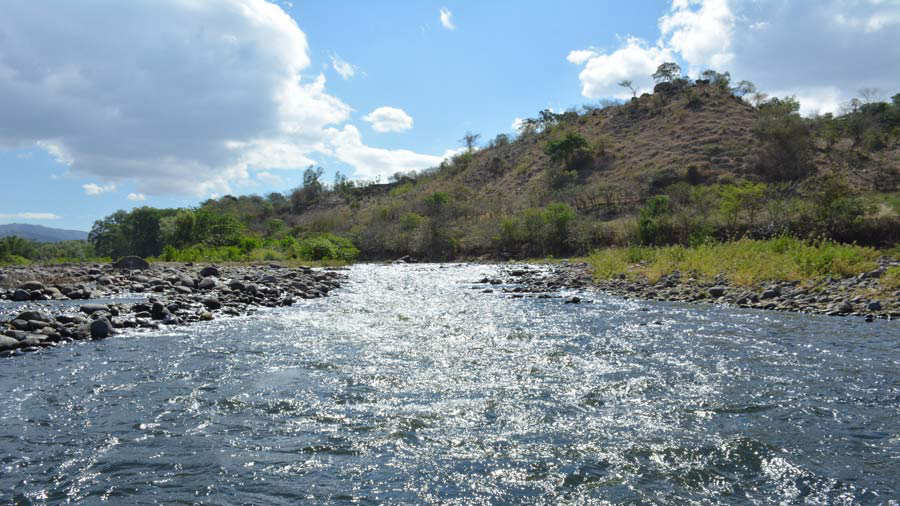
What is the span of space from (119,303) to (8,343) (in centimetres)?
591

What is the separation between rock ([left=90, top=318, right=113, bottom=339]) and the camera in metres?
10.5

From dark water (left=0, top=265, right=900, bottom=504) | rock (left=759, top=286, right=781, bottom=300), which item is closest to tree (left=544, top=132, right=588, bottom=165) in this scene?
rock (left=759, top=286, right=781, bottom=300)

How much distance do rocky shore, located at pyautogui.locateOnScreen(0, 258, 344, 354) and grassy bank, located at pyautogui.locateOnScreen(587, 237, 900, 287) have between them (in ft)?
46.2

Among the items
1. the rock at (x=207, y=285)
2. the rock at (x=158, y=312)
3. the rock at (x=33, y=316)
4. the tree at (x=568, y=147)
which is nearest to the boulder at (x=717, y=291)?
the rock at (x=158, y=312)

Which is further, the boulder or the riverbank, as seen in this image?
the boulder

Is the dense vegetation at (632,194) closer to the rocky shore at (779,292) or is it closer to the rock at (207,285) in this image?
the rocky shore at (779,292)

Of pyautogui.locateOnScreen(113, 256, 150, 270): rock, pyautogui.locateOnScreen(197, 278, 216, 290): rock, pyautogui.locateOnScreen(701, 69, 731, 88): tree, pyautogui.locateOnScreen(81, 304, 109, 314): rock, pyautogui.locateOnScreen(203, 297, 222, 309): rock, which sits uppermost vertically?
pyautogui.locateOnScreen(701, 69, 731, 88): tree

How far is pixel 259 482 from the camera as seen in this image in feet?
14.6

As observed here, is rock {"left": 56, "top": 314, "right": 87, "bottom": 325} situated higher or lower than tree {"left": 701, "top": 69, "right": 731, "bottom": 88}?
lower

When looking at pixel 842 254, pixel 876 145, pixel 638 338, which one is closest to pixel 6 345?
pixel 638 338

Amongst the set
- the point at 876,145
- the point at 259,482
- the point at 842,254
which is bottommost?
the point at 259,482

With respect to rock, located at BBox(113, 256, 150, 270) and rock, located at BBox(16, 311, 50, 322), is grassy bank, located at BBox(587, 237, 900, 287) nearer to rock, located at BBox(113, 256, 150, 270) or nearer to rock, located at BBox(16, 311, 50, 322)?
rock, located at BBox(16, 311, 50, 322)

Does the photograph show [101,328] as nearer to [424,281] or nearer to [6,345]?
[6,345]

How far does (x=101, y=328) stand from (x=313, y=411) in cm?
714
